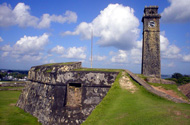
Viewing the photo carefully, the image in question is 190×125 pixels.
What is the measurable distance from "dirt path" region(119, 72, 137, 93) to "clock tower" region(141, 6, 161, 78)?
11.5 meters

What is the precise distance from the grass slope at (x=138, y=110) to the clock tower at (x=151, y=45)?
1252 centimetres

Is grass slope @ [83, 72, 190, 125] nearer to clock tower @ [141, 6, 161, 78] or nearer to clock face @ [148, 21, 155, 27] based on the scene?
clock tower @ [141, 6, 161, 78]

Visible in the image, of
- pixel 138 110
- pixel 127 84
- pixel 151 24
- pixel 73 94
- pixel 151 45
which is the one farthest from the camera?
pixel 151 24

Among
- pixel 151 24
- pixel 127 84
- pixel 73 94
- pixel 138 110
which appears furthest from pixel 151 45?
pixel 138 110

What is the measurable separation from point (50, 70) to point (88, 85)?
3.20m

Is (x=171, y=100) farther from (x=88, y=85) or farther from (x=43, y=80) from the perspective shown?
(x=43, y=80)

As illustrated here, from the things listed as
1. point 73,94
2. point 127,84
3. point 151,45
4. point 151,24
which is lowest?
point 73,94

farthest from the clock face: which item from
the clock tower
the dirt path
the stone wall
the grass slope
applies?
the grass slope

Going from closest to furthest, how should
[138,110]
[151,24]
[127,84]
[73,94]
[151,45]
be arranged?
1. [138,110]
2. [127,84]
3. [73,94]
4. [151,45]
5. [151,24]

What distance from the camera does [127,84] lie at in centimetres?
997

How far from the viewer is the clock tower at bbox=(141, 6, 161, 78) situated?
2117 cm

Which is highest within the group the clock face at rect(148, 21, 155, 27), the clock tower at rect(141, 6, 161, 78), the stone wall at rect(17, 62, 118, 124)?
the clock face at rect(148, 21, 155, 27)

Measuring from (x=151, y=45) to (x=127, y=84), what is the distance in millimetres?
13182

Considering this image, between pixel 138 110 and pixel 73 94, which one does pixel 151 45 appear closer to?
pixel 73 94
